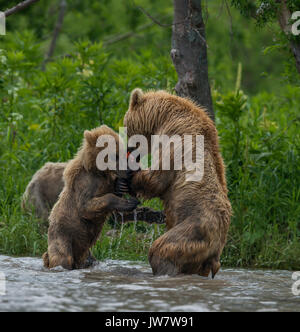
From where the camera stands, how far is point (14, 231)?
7.65 metres

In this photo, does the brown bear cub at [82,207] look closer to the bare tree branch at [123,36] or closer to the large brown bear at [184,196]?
the large brown bear at [184,196]

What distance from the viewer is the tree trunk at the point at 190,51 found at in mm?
7461

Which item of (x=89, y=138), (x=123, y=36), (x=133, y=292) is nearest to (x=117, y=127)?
(x=89, y=138)

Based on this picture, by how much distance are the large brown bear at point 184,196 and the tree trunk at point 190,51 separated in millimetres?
1492

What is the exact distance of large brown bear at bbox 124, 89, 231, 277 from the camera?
529cm

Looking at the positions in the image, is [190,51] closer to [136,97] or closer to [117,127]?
[136,97]

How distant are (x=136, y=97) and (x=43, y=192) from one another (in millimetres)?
2542

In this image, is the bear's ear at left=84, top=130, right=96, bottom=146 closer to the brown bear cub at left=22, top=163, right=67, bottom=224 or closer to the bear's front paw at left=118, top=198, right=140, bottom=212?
the bear's front paw at left=118, top=198, right=140, bottom=212

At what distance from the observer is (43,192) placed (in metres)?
8.09

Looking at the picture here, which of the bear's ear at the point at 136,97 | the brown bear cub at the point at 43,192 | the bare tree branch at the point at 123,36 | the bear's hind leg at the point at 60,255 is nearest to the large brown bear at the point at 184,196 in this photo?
the bear's ear at the point at 136,97
